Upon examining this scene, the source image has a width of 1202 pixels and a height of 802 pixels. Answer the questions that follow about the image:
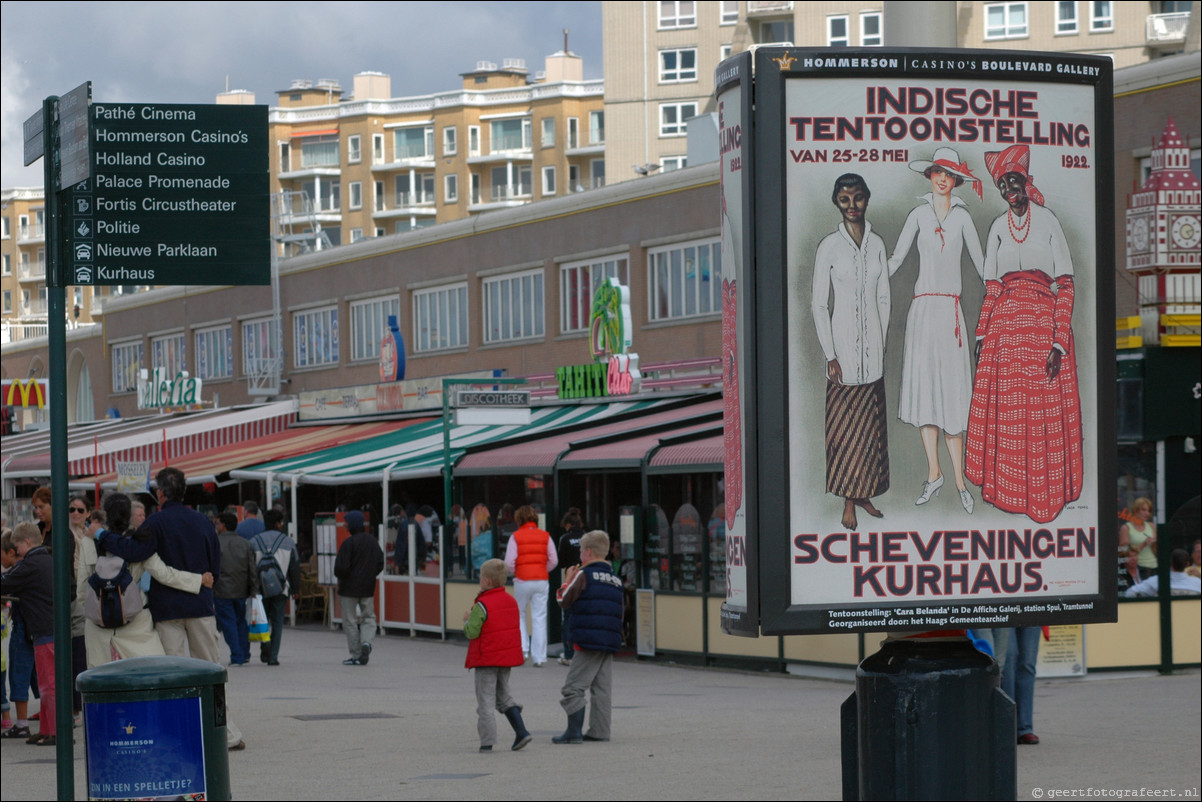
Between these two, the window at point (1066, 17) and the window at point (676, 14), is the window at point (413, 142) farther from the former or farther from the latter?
the window at point (1066, 17)

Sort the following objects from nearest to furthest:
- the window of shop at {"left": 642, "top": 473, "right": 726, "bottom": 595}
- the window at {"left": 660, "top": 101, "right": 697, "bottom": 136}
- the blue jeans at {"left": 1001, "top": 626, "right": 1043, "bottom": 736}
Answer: the blue jeans at {"left": 1001, "top": 626, "right": 1043, "bottom": 736} < the window of shop at {"left": 642, "top": 473, "right": 726, "bottom": 595} < the window at {"left": 660, "top": 101, "right": 697, "bottom": 136}

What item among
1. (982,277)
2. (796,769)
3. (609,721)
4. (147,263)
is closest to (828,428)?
(982,277)

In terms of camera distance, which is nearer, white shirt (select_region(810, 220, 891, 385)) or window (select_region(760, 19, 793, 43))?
white shirt (select_region(810, 220, 891, 385))

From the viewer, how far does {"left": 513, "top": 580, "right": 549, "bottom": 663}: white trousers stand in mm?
19578

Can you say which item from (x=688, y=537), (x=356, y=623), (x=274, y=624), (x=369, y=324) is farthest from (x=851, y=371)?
(x=369, y=324)

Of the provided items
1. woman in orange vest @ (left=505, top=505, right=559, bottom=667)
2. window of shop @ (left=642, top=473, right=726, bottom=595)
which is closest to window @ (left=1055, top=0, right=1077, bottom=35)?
window of shop @ (left=642, top=473, right=726, bottom=595)

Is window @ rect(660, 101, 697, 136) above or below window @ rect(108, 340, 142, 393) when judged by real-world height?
above

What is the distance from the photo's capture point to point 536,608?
1964 cm

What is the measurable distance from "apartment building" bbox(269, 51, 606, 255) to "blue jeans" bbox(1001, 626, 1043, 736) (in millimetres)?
88439

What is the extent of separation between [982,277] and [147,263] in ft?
13.8

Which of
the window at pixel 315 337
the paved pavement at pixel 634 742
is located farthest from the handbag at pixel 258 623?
the window at pixel 315 337

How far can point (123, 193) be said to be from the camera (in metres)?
6.70

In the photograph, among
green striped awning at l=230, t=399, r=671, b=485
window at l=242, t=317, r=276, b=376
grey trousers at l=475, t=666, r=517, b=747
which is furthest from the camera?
window at l=242, t=317, r=276, b=376

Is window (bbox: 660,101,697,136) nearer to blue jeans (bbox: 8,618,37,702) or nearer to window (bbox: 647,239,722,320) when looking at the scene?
window (bbox: 647,239,722,320)
